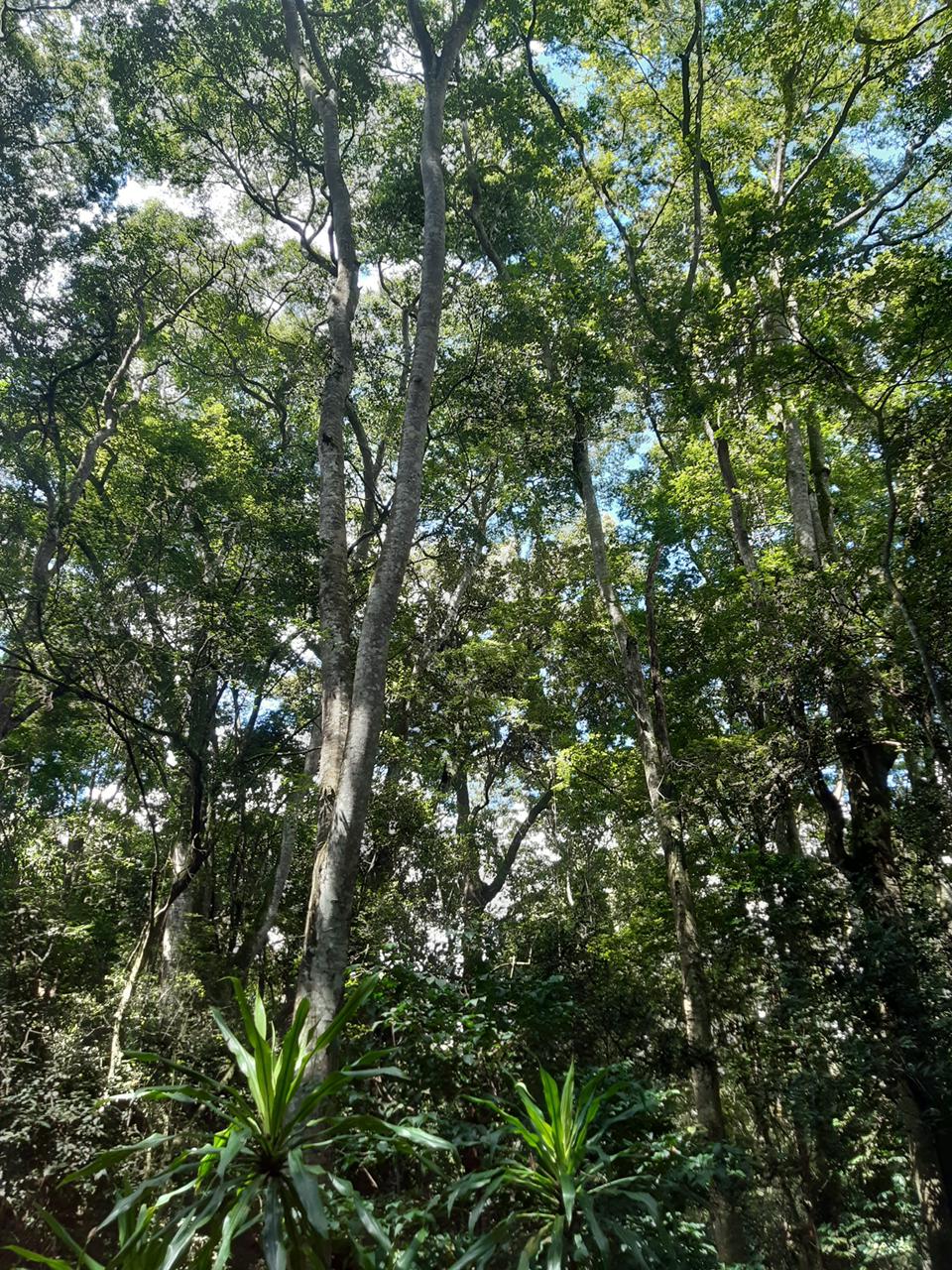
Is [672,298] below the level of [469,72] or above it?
below

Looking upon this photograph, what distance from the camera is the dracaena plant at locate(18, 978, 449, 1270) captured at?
2.28 m

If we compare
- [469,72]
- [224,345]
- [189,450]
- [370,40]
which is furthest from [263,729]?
[469,72]

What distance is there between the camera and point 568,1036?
18.2 feet

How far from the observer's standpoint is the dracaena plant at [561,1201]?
2.50 metres

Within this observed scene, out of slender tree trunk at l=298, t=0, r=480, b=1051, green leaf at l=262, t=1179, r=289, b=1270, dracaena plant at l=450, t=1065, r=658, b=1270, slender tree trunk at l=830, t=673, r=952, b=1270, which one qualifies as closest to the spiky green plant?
green leaf at l=262, t=1179, r=289, b=1270

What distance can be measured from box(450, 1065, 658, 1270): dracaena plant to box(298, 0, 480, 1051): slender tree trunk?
1.43 m

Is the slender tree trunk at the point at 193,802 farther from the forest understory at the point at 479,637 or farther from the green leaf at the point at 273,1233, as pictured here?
the green leaf at the point at 273,1233

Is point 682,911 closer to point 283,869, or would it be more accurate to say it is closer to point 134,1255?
point 283,869

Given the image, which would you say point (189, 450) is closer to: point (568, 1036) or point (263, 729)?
point (263, 729)

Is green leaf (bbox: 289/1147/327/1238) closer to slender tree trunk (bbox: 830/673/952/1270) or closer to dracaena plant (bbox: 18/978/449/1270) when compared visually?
dracaena plant (bbox: 18/978/449/1270)

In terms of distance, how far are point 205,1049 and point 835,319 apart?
8.52m

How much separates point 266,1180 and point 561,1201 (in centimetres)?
111

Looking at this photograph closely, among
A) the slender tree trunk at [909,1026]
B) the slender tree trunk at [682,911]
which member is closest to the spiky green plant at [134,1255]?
the slender tree trunk at [682,911]

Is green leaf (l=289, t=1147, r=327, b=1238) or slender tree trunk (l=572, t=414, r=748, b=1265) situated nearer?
green leaf (l=289, t=1147, r=327, b=1238)
